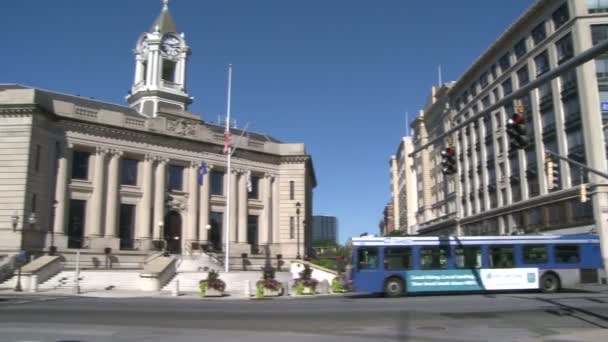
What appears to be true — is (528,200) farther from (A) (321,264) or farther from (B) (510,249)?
(B) (510,249)

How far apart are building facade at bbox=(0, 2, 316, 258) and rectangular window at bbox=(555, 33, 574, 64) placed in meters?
26.7

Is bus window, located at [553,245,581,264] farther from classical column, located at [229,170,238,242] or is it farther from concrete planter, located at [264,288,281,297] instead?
classical column, located at [229,170,238,242]

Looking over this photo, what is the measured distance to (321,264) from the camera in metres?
48.6

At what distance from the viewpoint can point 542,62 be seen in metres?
54.8

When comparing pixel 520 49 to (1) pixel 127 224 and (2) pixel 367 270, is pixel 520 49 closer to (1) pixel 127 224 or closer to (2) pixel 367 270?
(2) pixel 367 270

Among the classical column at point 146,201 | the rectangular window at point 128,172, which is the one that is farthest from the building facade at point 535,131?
the rectangular window at point 128,172

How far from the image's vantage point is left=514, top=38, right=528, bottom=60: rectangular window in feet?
193

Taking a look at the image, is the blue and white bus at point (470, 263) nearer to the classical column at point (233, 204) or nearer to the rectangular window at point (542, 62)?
the classical column at point (233, 204)

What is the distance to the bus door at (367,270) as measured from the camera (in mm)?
26984

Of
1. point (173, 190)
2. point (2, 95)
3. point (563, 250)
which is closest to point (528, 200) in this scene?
point (563, 250)

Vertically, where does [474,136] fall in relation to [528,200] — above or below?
above

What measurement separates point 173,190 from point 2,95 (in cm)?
1598

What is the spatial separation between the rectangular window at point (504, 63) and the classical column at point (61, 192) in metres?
48.0

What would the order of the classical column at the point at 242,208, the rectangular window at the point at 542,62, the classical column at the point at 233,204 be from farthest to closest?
the rectangular window at the point at 542,62 → the classical column at the point at 242,208 → the classical column at the point at 233,204
